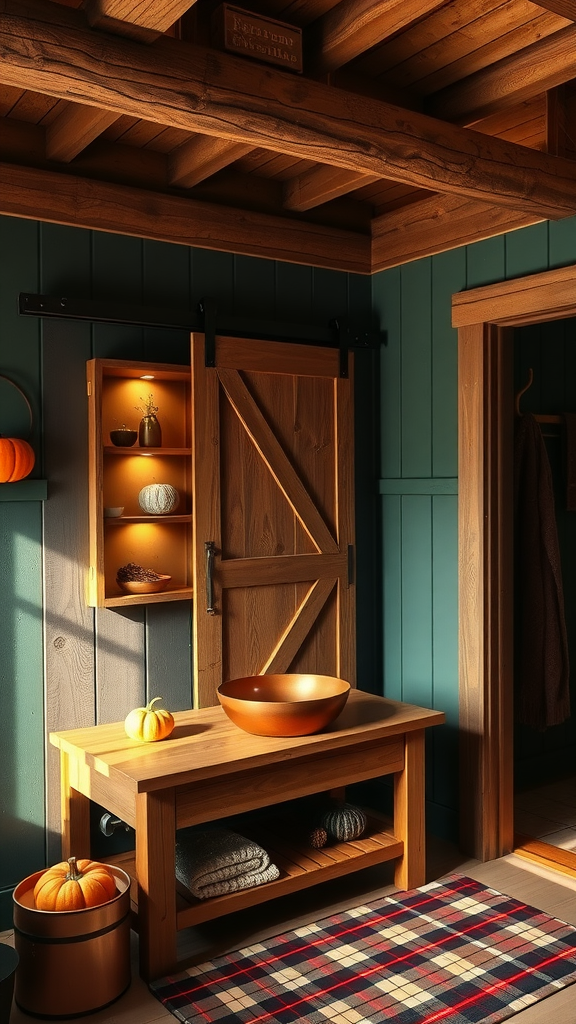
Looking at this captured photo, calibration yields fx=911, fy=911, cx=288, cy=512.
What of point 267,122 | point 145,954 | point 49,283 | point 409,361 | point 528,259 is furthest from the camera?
point 409,361

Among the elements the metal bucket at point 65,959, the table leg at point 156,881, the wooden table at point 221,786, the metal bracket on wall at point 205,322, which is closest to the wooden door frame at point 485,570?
the wooden table at point 221,786

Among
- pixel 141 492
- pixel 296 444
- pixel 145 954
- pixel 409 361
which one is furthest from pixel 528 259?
pixel 145 954

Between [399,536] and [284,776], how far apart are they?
4.91 ft

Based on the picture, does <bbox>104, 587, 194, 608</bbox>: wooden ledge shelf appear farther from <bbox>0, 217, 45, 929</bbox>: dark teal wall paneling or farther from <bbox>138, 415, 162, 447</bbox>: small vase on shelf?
<bbox>138, 415, 162, 447</bbox>: small vase on shelf

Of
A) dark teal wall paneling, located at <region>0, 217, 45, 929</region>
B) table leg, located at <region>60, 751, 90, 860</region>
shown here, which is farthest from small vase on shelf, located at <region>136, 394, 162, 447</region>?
table leg, located at <region>60, 751, 90, 860</region>

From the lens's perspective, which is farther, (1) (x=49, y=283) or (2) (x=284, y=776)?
(1) (x=49, y=283)

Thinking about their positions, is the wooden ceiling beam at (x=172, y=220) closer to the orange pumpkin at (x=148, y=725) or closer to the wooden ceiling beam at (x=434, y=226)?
the wooden ceiling beam at (x=434, y=226)

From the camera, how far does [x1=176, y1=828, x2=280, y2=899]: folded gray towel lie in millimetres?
3145

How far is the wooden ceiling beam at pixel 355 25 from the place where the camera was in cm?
244

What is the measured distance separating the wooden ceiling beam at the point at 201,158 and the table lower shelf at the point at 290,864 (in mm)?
2595

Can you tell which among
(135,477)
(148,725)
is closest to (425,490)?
(135,477)

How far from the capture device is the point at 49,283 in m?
3.45

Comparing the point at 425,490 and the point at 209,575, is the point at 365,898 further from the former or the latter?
the point at 425,490

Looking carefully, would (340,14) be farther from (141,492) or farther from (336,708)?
(336,708)
